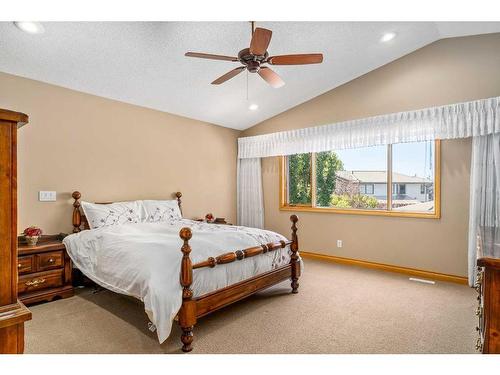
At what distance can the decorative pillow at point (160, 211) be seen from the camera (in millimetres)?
4129

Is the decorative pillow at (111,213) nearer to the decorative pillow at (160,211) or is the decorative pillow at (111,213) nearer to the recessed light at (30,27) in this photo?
the decorative pillow at (160,211)

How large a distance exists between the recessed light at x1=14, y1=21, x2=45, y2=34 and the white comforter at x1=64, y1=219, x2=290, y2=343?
1.98 m

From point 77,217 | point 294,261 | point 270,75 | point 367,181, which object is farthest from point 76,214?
point 367,181

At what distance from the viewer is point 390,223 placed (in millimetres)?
4301

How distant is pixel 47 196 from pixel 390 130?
4483mm

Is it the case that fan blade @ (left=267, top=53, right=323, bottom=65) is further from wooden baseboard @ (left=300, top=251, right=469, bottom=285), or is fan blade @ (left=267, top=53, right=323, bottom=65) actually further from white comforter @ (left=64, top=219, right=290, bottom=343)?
wooden baseboard @ (left=300, top=251, right=469, bottom=285)

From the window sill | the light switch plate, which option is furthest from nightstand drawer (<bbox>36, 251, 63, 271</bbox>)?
the window sill

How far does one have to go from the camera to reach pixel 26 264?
3.04 meters

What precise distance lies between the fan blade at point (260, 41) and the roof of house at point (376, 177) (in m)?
2.92

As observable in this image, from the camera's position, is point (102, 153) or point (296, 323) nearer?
point (296, 323)

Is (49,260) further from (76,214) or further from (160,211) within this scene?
(160,211)

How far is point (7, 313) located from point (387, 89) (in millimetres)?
4669

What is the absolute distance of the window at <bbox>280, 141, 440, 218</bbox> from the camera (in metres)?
4.10
